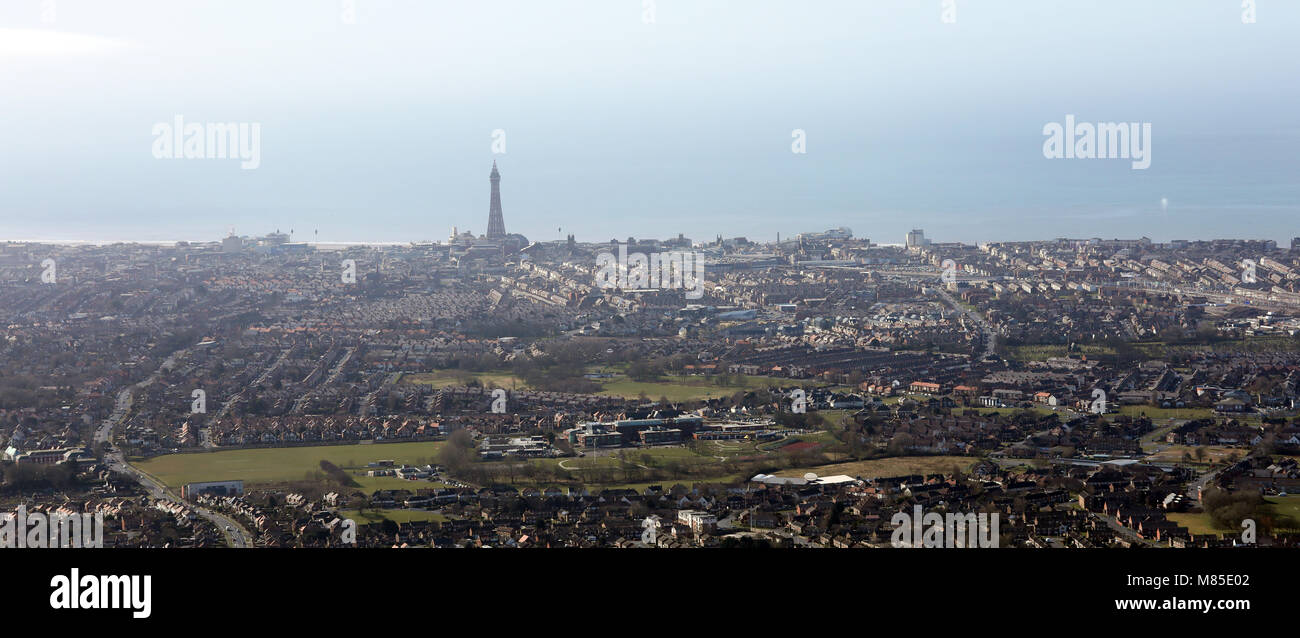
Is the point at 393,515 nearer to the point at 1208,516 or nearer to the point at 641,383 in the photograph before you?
the point at 1208,516

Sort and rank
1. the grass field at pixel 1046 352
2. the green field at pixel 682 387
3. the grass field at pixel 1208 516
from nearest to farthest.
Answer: the grass field at pixel 1208 516 < the green field at pixel 682 387 < the grass field at pixel 1046 352

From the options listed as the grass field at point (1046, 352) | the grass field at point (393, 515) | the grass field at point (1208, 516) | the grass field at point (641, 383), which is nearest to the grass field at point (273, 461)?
the grass field at point (393, 515)

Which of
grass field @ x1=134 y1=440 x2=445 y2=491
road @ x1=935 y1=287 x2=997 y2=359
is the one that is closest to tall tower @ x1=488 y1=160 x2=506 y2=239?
road @ x1=935 y1=287 x2=997 y2=359

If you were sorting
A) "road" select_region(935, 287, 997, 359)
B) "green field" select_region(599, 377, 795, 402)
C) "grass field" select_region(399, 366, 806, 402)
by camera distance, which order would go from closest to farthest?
"green field" select_region(599, 377, 795, 402), "grass field" select_region(399, 366, 806, 402), "road" select_region(935, 287, 997, 359)

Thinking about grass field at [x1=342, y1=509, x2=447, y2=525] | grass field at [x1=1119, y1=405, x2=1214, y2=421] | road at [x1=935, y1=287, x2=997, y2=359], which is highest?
road at [x1=935, y1=287, x2=997, y2=359]

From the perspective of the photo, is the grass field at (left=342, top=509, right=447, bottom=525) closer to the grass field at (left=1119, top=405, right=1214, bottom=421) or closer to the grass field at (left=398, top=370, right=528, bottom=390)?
the grass field at (left=398, top=370, right=528, bottom=390)

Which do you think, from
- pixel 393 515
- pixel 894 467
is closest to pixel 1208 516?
pixel 894 467

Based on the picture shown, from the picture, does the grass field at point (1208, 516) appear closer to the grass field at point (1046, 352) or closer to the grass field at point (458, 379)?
the grass field at point (1046, 352)
